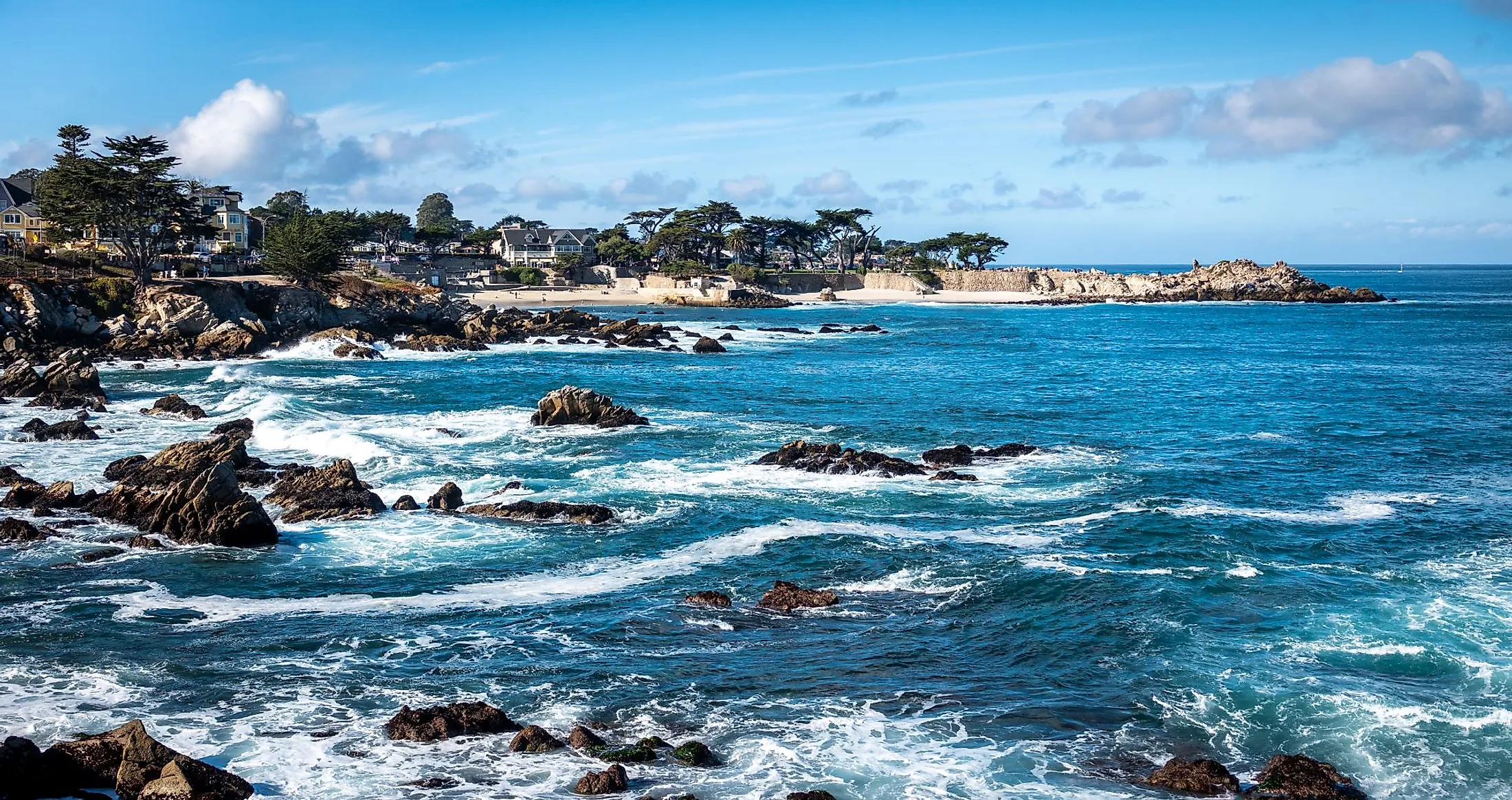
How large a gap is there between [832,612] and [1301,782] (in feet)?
30.2

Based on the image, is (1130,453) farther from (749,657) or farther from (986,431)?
(749,657)

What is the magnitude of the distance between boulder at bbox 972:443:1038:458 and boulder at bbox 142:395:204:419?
29.4 meters

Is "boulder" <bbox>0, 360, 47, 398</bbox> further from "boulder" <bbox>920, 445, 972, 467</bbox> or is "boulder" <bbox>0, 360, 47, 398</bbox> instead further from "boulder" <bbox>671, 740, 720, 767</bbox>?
"boulder" <bbox>671, 740, 720, 767</bbox>

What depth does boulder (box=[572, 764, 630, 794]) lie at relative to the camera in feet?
48.9

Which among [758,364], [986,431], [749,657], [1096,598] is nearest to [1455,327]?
[758,364]

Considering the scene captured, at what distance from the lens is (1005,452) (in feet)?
128

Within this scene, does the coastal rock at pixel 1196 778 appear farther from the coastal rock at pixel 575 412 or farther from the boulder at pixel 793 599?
the coastal rock at pixel 575 412

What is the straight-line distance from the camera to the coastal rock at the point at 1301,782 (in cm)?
1530

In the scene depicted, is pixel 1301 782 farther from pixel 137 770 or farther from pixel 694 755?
pixel 137 770

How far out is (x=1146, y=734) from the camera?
57.0ft

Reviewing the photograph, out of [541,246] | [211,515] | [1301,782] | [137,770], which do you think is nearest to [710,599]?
[137,770]

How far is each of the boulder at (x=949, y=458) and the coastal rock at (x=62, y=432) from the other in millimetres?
28373

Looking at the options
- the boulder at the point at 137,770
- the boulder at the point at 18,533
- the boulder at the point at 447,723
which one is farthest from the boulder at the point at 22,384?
the boulder at the point at 447,723

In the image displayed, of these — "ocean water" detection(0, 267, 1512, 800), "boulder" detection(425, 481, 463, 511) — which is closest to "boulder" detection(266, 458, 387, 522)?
"ocean water" detection(0, 267, 1512, 800)
